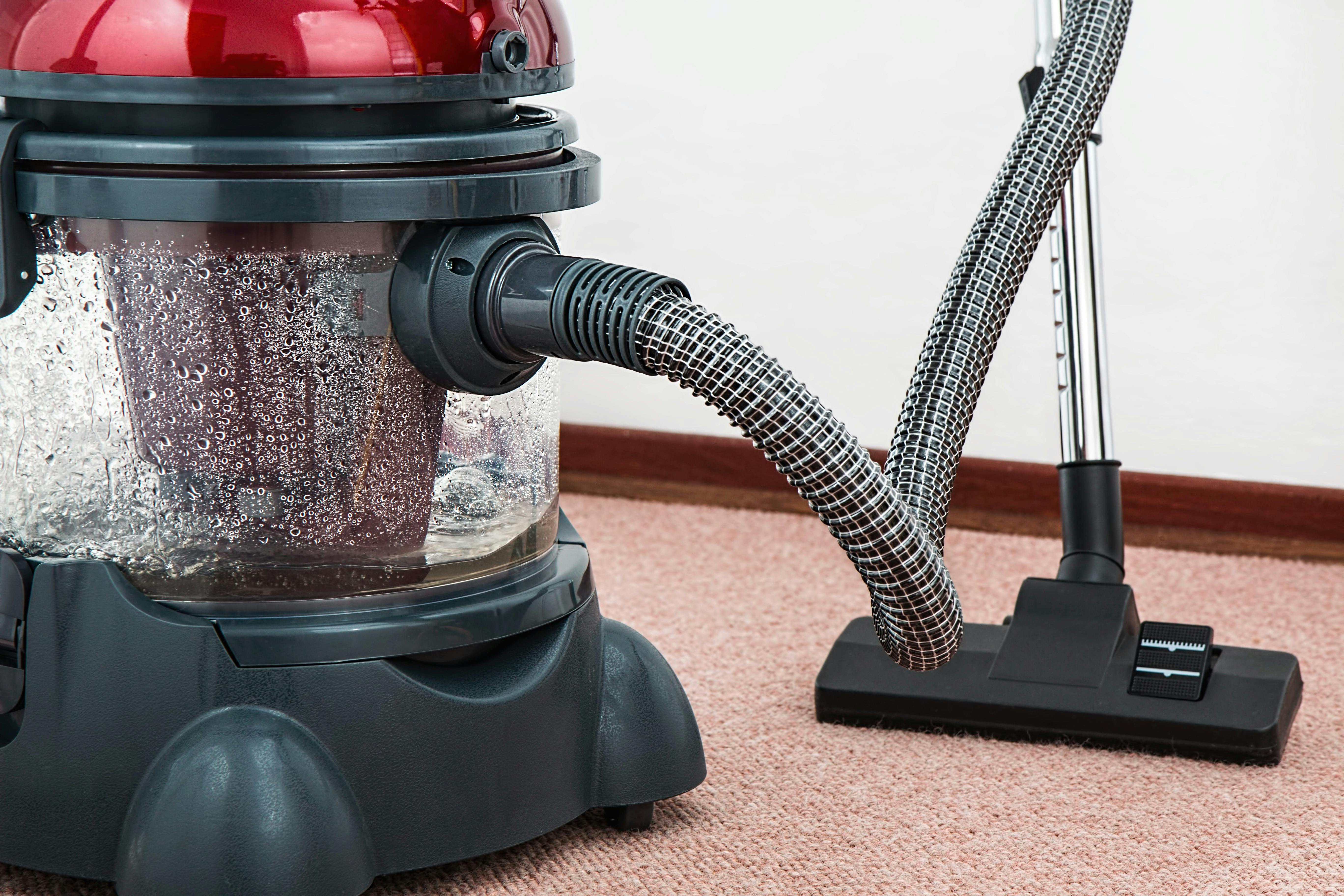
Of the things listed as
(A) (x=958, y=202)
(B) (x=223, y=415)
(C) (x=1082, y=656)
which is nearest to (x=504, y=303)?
(B) (x=223, y=415)

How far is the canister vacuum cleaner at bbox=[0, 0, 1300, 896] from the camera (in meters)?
0.65

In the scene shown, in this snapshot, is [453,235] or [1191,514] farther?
[1191,514]

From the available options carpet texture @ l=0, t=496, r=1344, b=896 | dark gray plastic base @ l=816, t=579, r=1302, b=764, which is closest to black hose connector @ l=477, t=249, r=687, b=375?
carpet texture @ l=0, t=496, r=1344, b=896

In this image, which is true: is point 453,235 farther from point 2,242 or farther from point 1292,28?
point 1292,28

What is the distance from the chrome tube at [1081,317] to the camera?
1.03 meters

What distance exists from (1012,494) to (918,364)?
0.63 metres

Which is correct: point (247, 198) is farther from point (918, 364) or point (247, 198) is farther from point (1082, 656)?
point (1082, 656)

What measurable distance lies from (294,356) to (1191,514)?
0.97 metres

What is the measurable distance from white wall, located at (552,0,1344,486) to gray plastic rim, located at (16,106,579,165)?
0.85 metres

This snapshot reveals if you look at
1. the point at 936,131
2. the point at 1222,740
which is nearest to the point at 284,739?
the point at 1222,740

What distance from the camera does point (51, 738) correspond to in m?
0.70

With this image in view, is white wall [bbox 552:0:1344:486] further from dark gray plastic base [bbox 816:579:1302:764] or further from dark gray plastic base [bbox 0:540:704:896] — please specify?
dark gray plastic base [bbox 0:540:704:896]

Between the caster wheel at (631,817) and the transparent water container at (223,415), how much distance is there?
16cm

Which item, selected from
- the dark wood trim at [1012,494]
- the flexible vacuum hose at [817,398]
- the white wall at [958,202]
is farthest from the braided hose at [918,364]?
the dark wood trim at [1012,494]
